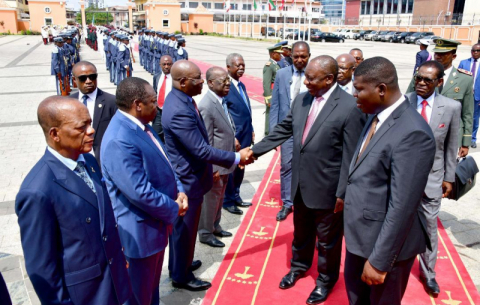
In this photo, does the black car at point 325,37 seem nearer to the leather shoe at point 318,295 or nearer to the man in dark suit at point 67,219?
the leather shoe at point 318,295

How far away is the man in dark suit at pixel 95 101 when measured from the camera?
4.61m

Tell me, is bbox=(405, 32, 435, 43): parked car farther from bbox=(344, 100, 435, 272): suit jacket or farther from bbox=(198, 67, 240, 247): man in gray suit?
bbox=(344, 100, 435, 272): suit jacket

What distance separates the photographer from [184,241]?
11.6ft

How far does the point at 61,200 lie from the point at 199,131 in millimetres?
1594

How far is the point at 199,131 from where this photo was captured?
133 inches

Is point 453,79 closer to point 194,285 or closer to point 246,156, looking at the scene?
point 246,156

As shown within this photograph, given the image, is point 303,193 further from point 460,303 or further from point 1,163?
point 1,163

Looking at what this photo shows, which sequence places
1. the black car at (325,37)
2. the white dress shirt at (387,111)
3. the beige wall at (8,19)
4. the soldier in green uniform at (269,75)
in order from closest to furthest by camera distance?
the white dress shirt at (387,111) < the soldier in green uniform at (269,75) < the black car at (325,37) < the beige wall at (8,19)

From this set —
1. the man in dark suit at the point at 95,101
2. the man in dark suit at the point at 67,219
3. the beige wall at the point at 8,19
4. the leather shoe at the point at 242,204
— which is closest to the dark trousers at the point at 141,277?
the man in dark suit at the point at 67,219

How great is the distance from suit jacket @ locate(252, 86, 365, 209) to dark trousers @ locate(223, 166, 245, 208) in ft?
6.35

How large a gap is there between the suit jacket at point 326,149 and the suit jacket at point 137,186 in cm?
121

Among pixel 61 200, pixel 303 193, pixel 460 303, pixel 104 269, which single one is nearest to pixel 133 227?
pixel 104 269

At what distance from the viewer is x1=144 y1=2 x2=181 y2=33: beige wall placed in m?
57.9

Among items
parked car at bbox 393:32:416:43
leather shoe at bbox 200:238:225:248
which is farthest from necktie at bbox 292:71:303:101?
parked car at bbox 393:32:416:43
